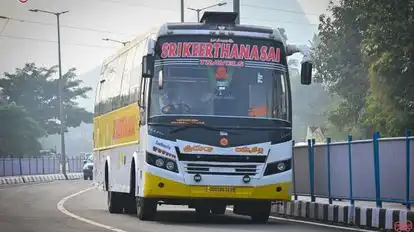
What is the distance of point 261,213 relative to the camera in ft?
62.9

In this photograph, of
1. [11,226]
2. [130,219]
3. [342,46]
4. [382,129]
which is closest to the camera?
[11,226]

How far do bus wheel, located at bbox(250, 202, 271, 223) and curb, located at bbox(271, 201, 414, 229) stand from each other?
3.92 feet

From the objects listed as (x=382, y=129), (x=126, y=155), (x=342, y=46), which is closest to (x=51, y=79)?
(x=342, y=46)

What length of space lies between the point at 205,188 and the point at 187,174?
0.38 m

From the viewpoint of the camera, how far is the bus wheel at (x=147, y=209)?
734 inches

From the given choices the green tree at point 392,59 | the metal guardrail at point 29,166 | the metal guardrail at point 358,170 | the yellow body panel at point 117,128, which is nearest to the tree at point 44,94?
the metal guardrail at point 29,166

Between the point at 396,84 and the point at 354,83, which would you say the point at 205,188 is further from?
the point at 354,83

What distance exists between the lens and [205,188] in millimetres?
17594

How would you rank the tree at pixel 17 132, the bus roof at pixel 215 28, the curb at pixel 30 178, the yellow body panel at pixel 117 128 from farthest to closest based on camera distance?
the tree at pixel 17 132
the curb at pixel 30 178
the yellow body panel at pixel 117 128
the bus roof at pixel 215 28

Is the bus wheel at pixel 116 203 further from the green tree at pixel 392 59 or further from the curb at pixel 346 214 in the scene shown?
the green tree at pixel 392 59

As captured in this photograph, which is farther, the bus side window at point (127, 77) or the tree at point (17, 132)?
the tree at point (17, 132)

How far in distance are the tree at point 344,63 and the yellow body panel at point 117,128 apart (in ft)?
130

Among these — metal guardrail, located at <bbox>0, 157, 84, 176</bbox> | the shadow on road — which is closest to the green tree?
the shadow on road

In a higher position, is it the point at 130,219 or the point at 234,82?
the point at 234,82
